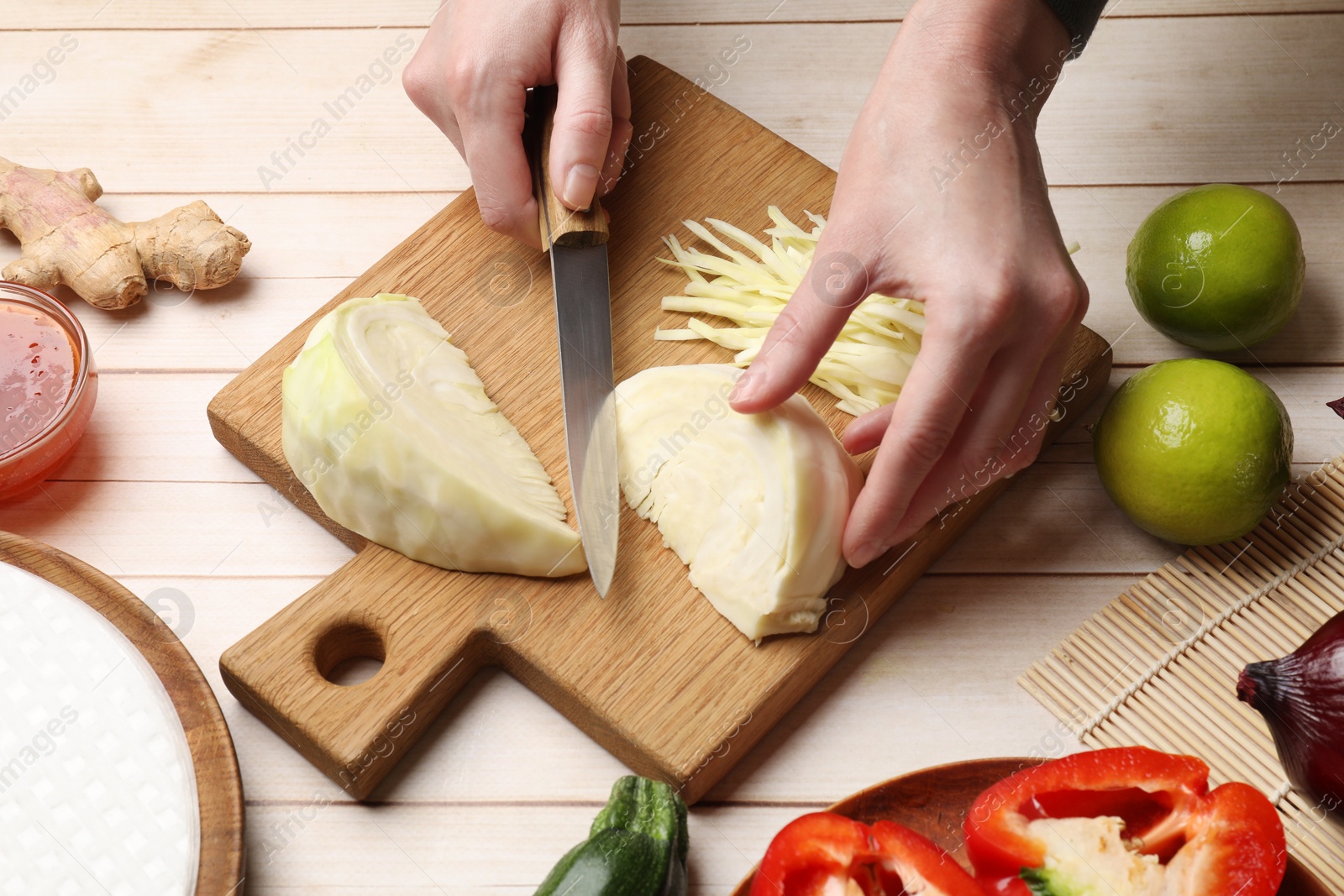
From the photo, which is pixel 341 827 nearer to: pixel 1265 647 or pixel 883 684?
pixel 883 684

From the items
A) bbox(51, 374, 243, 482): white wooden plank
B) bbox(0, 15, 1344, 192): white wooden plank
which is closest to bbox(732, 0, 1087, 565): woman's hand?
bbox(0, 15, 1344, 192): white wooden plank

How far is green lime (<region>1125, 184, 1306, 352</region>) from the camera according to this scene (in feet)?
6.68

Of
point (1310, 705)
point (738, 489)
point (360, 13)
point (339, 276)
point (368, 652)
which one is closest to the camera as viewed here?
point (1310, 705)

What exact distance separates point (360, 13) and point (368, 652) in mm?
1642

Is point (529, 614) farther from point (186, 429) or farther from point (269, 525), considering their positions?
point (186, 429)

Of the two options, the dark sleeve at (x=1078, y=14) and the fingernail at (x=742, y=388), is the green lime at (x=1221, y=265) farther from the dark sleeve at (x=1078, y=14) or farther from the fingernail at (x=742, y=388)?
the fingernail at (x=742, y=388)

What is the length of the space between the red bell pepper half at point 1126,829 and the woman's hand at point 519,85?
122 centimetres

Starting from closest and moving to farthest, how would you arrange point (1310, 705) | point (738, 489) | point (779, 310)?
1. point (1310, 705)
2. point (738, 489)
3. point (779, 310)

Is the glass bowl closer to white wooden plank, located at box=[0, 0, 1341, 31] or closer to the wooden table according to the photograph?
the wooden table

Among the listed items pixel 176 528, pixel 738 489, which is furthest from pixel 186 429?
pixel 738 489

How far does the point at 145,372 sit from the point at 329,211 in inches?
20.7

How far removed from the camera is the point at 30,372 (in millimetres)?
2162

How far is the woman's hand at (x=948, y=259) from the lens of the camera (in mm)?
1701

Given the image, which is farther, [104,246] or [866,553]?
[104,246]
